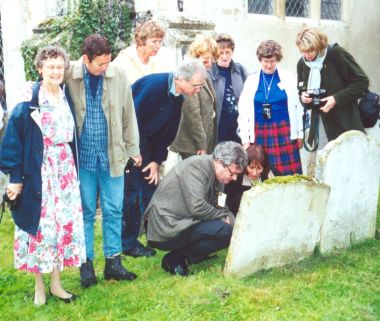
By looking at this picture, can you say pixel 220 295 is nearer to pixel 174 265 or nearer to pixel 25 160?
pixel 174 265

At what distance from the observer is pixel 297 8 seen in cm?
972

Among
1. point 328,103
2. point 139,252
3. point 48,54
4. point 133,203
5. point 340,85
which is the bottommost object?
point 139,252

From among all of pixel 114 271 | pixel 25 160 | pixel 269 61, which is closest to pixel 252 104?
pixel 269 61

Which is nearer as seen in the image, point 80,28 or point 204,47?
point 204,47

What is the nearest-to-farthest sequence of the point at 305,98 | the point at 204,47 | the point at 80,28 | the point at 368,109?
the point at 204,47, the point at 305,98, the point at 368,109, the point at 80,28

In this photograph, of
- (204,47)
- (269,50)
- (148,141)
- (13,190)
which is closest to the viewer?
(13,190)

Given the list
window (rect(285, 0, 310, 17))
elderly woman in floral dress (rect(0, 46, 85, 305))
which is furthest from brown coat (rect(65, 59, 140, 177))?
window (rect(285, 0, 310, 17))

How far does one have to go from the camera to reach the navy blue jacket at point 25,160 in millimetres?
3930

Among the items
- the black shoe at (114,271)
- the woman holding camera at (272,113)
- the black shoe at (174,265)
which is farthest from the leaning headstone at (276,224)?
the woman holding camera at (272,113)

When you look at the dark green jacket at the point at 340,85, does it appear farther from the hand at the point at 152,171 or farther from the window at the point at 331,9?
the window at the point at 331,9

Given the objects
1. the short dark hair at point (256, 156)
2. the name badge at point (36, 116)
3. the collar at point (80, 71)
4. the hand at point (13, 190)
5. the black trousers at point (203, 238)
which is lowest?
the black trousers at point (203, 238)

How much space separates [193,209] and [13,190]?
1429 millimetres

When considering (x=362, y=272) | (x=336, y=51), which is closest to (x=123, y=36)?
(x=336, y=51)

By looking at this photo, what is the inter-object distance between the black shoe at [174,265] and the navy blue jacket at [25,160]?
1334 mm
